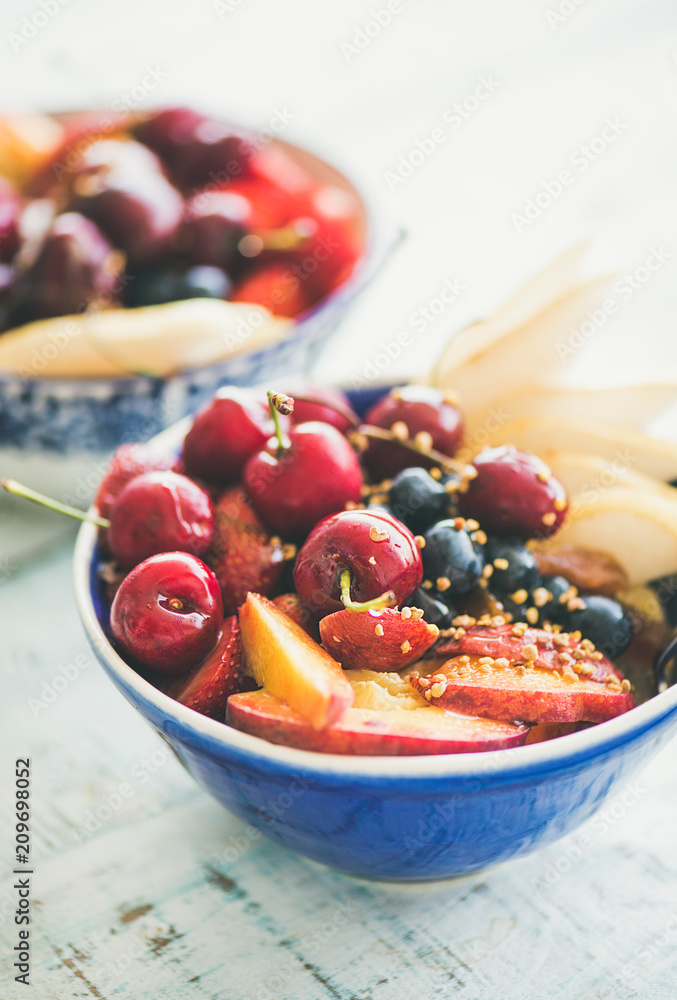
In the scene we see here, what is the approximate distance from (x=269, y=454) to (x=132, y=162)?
822 mm

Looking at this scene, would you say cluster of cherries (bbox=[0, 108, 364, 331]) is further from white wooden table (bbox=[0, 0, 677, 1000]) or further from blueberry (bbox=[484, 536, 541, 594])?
blueberry (bbox=[484, 536, 541, 594])

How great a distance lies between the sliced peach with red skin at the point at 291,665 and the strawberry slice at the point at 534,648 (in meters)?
0.11

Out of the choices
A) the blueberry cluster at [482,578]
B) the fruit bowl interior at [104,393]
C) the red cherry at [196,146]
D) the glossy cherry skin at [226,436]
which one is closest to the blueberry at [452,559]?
the blueberry cluster at [482,578]

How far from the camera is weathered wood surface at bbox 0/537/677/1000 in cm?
70

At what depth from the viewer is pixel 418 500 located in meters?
0.76

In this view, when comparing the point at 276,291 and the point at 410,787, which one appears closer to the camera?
the point at 410,787

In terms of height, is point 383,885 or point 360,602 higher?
point 360,602

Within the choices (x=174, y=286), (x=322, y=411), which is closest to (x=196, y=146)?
(x=174, y=286)

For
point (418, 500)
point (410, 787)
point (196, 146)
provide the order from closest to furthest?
point (410, 787) → point (418, 500) → point (196, 146)

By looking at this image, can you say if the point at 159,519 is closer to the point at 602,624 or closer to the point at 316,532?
the point at 316,532

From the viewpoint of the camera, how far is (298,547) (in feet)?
2.58

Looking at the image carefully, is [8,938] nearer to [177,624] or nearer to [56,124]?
[177,624]

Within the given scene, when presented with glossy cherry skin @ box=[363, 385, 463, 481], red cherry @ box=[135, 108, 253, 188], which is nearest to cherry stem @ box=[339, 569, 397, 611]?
glossy cherry skin @ box=[363, 385, 463, 481]

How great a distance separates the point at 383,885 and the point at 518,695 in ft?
0.83
